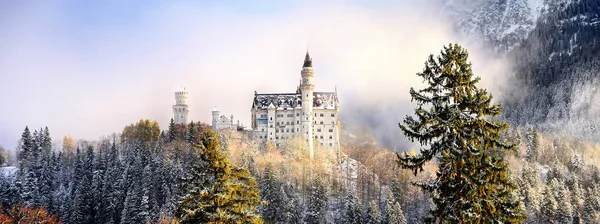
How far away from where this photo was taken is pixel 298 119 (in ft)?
427

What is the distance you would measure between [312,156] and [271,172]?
90.4 ft

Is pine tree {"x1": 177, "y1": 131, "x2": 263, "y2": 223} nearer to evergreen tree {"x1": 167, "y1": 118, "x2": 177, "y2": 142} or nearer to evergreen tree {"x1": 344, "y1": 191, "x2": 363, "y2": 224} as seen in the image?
evergreen tree {"x1": 344, "y1": 191, "x2": 363, "y2": 224}

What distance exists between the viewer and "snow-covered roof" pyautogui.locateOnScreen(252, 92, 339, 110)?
5177 inches

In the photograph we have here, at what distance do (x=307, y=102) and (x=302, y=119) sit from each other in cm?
441

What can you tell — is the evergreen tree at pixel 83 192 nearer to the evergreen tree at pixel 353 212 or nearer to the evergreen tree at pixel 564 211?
the evergreen tree at pixel 353 212

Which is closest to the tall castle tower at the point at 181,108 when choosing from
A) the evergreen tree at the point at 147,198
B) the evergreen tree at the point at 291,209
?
the evergreen tree at the point at 147,198

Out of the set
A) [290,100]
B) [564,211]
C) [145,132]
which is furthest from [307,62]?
[564,211]

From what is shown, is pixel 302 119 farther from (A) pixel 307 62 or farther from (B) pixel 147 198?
(B) pixel 147 198

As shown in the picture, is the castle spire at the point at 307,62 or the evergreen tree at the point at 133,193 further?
the castle spire at the point at 307,62

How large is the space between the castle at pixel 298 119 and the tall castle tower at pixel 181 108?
11772mm

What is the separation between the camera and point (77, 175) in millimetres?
125375

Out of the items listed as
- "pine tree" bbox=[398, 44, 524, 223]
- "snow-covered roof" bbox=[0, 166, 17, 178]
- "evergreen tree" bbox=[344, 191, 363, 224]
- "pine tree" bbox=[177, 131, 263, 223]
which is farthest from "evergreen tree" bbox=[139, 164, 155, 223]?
"pine tree" bbox=[398, 44, 524, 223]

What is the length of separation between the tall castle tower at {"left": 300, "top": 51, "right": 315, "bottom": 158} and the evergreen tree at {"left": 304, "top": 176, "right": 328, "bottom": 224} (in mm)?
20744

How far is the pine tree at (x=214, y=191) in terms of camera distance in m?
21.9
